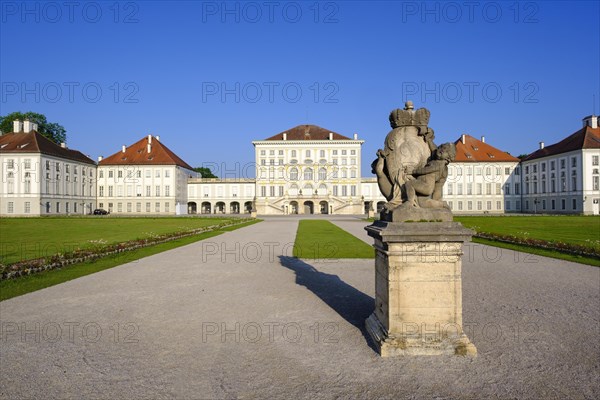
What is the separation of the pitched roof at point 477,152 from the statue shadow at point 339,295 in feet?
223

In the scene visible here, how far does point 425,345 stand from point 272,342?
6.44 feet

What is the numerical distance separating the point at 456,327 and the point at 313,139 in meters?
73.2

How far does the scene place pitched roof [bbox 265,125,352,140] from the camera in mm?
77875

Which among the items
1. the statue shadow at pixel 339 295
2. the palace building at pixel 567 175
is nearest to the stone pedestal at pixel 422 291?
the statue shadow at pixel 339 295

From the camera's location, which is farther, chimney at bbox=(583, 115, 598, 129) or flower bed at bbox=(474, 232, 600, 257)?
chimney at bbox=(583, 115, 598, 129)

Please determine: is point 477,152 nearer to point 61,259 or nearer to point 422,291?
point 61,259

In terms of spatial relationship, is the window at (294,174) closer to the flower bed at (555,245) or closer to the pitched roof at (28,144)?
the pitched roof at (28,144)

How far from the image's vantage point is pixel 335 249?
16.4m

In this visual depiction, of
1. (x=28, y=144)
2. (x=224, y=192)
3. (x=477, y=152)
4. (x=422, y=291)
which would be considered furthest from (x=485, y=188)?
(x=422, y=291)

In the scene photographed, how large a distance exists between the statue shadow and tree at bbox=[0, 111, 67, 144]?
7220 centimetres

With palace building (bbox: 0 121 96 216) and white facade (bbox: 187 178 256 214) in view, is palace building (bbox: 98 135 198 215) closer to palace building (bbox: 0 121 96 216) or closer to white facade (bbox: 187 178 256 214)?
white facade (bbox: 187 178 256 214)

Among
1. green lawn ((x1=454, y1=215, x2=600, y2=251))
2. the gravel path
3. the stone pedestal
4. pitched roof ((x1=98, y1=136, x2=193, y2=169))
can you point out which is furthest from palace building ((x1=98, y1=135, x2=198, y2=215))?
the stone pedestal

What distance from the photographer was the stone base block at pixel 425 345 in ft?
16.2

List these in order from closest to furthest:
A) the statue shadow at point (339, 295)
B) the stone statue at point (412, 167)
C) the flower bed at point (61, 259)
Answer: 1. the stone statue at point (412, 167)
2. the statue shadow at point (339, 295)
3. the flower bed at point (61, 259)
